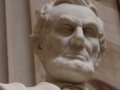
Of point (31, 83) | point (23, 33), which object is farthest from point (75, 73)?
point (23, 33)

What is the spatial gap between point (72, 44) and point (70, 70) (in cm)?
16

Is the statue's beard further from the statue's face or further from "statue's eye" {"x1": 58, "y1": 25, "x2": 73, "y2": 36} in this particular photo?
"statue's eye" {"x1": 58, "y1": 25, "x2": 73, "y2": 36}

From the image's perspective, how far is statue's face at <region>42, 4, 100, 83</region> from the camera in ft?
8.58

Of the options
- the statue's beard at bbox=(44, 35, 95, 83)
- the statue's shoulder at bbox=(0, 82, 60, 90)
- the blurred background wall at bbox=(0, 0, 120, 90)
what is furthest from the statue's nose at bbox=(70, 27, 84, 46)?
the blurred background wall at bbox=(0, 0, 120, 90)

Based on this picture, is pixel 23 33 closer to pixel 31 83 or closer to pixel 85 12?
pixel 31 83

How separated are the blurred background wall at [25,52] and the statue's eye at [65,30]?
112 centimetres

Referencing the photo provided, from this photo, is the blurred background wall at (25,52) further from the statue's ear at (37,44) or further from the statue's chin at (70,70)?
the statue's chin at (70,70)

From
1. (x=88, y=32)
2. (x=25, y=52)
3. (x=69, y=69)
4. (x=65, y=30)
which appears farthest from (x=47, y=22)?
(x=25, y=52)

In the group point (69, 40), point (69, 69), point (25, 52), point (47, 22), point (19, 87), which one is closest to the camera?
point (19, 87)

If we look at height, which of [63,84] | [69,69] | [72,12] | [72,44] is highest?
[72,12]

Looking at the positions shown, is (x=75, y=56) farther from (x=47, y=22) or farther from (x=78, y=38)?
(x=47, y=22)

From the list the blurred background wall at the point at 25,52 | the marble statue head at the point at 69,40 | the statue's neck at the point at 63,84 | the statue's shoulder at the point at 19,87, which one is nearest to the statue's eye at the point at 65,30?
the marble statue head at the point at 69,40

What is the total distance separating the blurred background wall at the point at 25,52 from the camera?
152 inches

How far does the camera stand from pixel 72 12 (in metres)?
2.78
